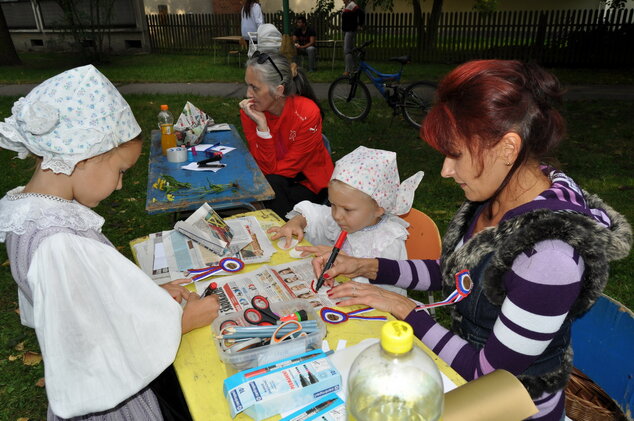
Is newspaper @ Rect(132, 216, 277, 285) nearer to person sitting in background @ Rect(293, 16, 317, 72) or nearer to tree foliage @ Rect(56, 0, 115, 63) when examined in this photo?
person sitting in background @ Rect(293, 16, 317, 72)

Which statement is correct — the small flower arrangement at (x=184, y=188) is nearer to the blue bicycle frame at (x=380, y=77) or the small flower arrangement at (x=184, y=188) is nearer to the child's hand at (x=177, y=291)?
the child's hand at (x=177, y=291)

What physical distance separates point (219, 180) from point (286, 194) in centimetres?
73

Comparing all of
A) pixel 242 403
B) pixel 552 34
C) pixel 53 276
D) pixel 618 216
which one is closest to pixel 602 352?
pixel 618 216

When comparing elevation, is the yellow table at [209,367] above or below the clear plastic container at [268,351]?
below

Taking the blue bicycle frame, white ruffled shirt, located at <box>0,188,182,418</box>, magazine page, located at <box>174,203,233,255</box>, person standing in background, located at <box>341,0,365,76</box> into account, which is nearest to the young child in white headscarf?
magazine page, located at <box>174,203,233,255</box>

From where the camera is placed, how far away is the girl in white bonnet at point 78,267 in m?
1.31

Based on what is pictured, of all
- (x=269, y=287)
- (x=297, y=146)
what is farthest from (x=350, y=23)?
(x=269, y=287)

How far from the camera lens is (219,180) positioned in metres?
3.22

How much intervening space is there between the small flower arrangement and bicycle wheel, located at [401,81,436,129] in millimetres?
5511

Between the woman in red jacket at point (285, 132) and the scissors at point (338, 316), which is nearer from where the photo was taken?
the scissors at point (338, 316)

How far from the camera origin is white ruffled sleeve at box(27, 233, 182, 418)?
130 centimetres

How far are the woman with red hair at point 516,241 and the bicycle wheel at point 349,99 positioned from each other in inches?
272

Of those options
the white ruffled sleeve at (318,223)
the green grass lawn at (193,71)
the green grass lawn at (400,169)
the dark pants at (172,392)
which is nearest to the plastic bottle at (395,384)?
the dark pants at (172,392)

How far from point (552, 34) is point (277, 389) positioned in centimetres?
1648
